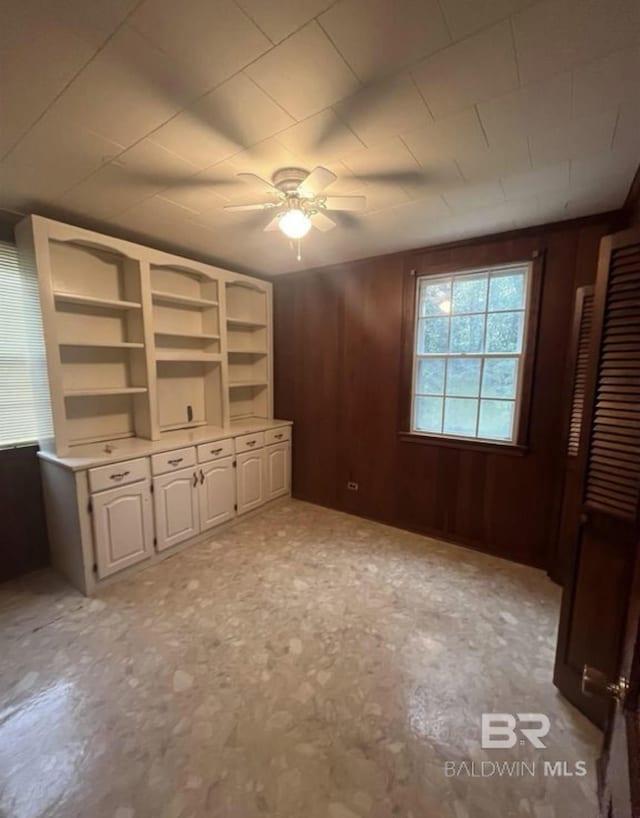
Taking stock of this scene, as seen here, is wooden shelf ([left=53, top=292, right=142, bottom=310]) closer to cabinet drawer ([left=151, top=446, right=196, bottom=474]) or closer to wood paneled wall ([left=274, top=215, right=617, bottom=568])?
cabinet drawer ([left=151, top=446, right=196, bottom=474])

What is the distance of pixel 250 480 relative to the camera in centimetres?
336

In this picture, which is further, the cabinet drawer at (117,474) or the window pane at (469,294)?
the window pane at (469,294)

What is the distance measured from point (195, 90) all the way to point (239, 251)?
1.81 meters

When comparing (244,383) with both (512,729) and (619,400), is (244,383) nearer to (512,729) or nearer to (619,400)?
(619,400)

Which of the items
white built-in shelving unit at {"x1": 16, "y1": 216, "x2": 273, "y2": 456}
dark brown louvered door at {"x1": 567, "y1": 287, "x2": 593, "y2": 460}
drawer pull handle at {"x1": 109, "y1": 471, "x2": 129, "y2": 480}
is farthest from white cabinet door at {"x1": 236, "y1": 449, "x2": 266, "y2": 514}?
dark brown louvered door at {"x1": 567, "y1": 287, "x2": 593, "y2": 460}

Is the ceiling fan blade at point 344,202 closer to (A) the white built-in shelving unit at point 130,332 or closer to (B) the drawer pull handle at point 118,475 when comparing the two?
(A) the white built-in shelving unit at point 130,332

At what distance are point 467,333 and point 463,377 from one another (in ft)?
1.18

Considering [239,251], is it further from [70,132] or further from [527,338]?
[527,338]

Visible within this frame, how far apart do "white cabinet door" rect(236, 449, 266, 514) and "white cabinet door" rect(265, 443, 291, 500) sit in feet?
0.29

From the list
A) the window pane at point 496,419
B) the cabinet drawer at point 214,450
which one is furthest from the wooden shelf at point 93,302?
the window pane at point 496,419

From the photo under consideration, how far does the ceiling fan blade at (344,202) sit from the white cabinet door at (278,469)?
2.34 m

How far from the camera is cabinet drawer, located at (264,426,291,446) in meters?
3.51

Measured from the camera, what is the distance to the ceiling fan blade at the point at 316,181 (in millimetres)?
1551

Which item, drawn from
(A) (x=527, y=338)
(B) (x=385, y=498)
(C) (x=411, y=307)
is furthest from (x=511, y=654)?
(C) (x=411, y=307)
